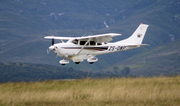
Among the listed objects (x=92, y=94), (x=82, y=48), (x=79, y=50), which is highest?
(x=82, y=48)

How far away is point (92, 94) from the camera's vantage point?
2111cm

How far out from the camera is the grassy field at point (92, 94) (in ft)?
62.5

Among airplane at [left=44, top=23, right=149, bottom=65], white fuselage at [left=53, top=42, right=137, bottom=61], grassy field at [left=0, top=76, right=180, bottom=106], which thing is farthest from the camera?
airplane at [left=44, top=23, right=149, bottom=65]

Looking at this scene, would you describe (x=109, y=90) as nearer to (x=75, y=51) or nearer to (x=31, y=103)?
(x=31, y=103)

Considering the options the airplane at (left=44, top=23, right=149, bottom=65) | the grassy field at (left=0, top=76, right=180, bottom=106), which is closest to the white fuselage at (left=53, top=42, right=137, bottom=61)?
the airplane at (left=44, top=23, right=149, bottom=65)

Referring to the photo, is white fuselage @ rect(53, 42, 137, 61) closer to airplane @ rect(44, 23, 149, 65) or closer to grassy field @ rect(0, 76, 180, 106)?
airplane @ rect(44, 23, 149, 65)

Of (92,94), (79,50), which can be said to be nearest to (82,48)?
(79,50)

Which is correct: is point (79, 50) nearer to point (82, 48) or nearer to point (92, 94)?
point (82, 48)

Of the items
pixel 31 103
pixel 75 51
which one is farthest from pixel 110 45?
pixel 31 103

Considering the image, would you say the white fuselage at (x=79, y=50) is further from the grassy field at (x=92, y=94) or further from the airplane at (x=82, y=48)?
the grassy field at (x=92, y=94)

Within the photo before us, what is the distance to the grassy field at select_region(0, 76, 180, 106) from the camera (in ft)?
62.5

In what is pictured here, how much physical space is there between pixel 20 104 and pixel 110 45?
18.7 metres

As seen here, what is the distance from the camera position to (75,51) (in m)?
34.2

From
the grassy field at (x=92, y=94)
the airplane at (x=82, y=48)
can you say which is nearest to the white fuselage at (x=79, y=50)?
the airplane at (x=82, y=48)
